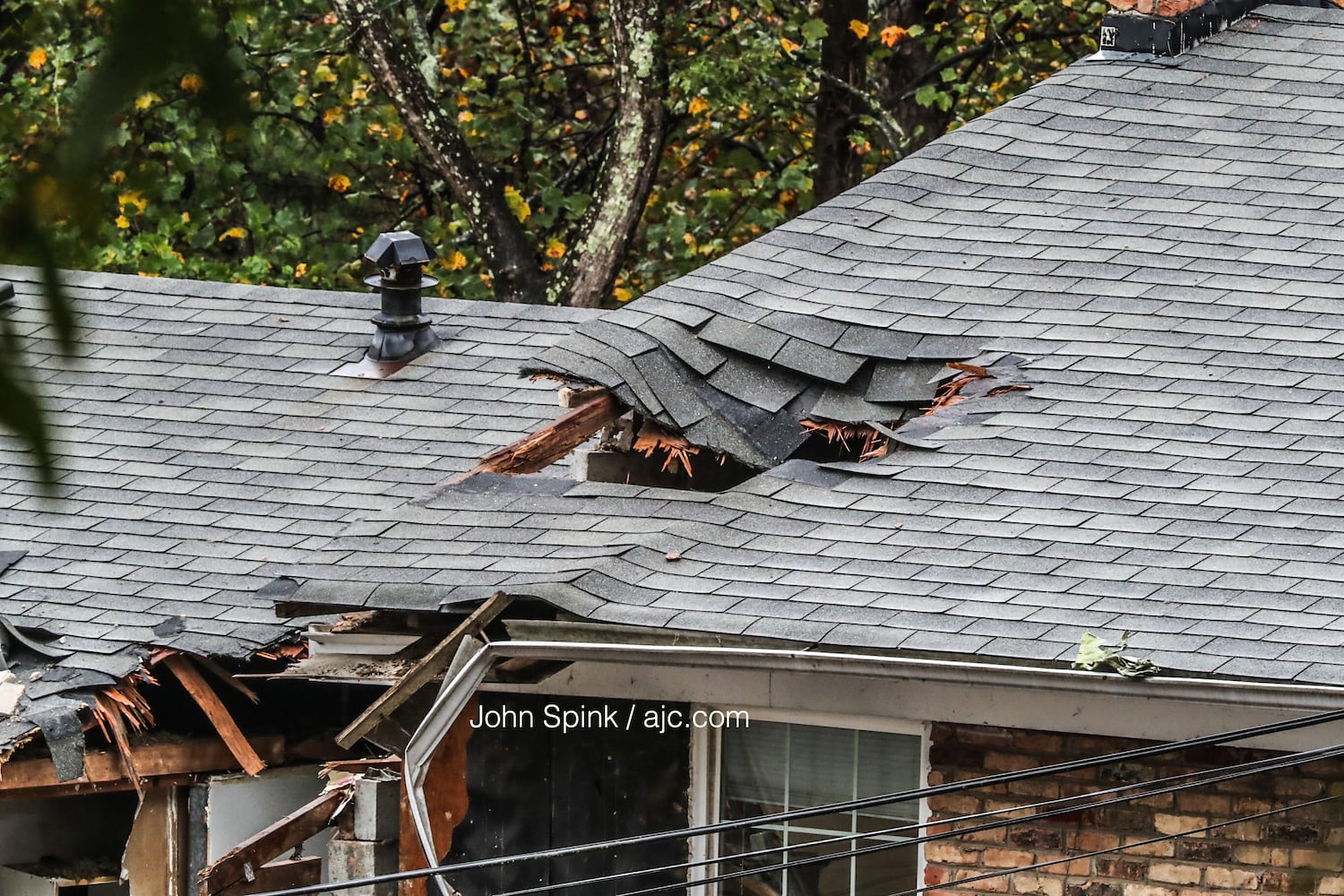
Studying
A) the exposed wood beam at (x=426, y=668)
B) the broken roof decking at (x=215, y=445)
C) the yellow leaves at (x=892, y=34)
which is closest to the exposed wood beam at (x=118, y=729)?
the broken roof decking at (x=215, y=445)

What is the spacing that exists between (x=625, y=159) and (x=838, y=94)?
316 cm

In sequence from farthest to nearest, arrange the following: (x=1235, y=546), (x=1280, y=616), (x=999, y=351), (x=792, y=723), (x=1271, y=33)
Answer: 1. (x=1271, y=33)
2. (x=999, y=351)
3. (x=792, y=723)
4. (x=1235, y=546)
5. (x=1280, y=616)

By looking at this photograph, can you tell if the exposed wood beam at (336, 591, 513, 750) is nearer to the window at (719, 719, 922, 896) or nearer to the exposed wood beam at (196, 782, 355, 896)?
the exposed wood beam at (196, 782, 355, 896)

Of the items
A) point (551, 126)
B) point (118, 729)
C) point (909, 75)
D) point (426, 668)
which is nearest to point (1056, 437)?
point (426, 668)

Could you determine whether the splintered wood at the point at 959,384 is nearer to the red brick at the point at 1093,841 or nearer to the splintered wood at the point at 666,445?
the splintered wood at the point at 666,445

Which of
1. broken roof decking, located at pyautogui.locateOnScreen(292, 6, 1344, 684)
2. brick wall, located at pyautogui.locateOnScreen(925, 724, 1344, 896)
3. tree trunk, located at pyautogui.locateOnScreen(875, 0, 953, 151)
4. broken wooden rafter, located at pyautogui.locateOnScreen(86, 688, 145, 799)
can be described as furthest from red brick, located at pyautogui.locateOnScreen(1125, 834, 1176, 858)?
tree trunk, located at pyautogui.locateOnScreen(875, 0, 953, 151)

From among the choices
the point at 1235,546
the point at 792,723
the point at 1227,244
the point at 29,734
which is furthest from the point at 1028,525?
the point at 29,734

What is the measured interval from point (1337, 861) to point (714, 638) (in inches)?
139

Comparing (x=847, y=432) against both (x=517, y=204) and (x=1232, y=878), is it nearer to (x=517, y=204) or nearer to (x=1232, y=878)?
(x=1232, y=878)

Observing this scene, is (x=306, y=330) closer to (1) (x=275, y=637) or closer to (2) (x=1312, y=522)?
(1) (x=275, y=637)

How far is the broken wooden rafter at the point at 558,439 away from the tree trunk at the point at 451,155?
7860 mm

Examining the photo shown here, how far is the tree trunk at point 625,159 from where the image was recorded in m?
14.0

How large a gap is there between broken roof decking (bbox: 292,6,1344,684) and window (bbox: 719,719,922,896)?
0.81 metres

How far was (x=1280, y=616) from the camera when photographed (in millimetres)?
5301
